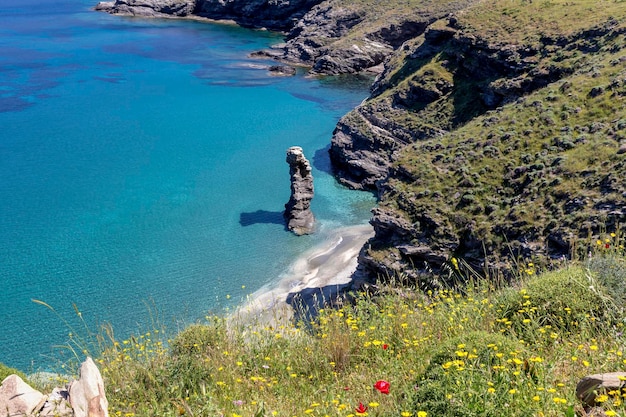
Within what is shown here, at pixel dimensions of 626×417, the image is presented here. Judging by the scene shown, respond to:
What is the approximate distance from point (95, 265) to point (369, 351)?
34516 mm

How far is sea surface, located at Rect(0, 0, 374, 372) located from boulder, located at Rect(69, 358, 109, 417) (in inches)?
86.2

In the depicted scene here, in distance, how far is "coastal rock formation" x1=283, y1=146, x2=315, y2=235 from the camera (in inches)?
1804

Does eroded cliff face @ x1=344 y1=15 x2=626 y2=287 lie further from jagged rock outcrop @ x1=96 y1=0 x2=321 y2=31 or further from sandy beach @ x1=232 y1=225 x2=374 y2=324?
jagged rock outcrop @ x1=96 y1=0 x2=321 y2=31

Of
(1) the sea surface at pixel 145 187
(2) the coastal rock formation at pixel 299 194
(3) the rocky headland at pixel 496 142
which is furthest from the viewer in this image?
(2) the coastal rock formation at pixel 299 194

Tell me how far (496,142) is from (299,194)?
56.5 ft

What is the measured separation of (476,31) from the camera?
53562 millimetres

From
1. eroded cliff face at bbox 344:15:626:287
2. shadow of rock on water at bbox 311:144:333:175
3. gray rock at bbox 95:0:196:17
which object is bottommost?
shadow of rock on water at bbox 311:144:333:175

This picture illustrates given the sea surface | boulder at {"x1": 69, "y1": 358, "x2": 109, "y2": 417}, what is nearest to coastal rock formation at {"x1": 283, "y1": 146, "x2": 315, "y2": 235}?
the sea surface

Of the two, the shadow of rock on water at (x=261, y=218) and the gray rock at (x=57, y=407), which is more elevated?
the gray rock at (x=57, y=407)

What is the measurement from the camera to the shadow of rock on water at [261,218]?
47.4 meters

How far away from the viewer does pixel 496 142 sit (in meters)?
36.6

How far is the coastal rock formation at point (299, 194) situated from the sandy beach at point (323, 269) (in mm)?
2682

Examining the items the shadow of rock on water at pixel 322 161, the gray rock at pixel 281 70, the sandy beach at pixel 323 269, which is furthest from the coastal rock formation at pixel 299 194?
the gray rock at pixel 281 70

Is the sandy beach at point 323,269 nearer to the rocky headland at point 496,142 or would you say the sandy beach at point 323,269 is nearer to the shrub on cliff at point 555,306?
the rocky headland at point 496,142
